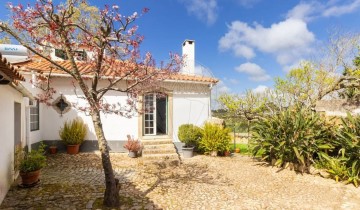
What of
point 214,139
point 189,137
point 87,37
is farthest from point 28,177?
point 214,139

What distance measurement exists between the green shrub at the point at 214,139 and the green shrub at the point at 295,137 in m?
1.90

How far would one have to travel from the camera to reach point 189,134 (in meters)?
11.4

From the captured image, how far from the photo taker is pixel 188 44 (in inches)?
580

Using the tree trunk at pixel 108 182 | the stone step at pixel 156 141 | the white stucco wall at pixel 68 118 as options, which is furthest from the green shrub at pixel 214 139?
the tree trunk at pixel 108 182

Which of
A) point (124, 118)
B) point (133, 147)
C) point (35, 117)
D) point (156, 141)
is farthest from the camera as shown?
point (124, 118)

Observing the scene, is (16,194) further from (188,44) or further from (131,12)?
(188,44)

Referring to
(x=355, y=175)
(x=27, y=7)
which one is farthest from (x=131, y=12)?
(x=355, y=175)

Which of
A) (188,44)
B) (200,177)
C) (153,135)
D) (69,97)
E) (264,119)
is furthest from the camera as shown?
(188,44)

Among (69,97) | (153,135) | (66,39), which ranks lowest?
(153,135)

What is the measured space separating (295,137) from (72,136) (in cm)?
930

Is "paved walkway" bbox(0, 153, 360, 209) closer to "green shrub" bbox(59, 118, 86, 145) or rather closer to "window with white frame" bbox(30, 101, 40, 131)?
"green shrub" bbox(59, 118, 86, 145)

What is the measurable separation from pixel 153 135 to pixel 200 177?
483 centimetres

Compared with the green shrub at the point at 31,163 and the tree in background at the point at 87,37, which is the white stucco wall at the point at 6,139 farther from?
the tree in background at the point at 87,37

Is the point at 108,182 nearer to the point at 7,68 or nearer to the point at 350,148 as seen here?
the point at 7,68
